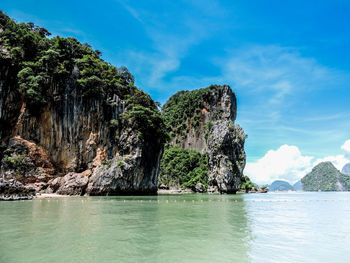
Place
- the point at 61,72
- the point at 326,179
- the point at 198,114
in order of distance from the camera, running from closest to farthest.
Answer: the point at 61,72
the point at 198,114
the point at 326,179

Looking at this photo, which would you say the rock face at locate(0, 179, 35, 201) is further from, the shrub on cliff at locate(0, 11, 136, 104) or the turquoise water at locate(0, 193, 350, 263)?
the turquoise water at locate(0, 193, 350, 263)

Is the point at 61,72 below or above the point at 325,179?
above

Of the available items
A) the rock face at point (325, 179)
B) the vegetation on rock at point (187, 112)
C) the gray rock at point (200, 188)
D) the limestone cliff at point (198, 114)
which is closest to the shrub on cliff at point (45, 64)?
the gray rock at point (200, 188)

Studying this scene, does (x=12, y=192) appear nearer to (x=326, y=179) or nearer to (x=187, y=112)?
(x=187, y=112)

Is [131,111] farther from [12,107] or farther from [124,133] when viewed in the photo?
[12,107]

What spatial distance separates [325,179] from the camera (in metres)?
174

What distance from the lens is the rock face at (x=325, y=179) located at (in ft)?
530

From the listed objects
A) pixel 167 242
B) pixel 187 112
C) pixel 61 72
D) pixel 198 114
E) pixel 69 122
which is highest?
pixel 187 112

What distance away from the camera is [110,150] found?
129ft

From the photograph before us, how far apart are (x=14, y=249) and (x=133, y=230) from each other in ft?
14.1

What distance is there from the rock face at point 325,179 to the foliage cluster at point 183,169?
5194 inches

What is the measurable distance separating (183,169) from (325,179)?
14754 cm

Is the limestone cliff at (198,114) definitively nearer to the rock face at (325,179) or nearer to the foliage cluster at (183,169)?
the foliage cluster at (183,169)

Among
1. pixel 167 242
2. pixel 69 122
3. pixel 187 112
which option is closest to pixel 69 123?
pixel 69 122
